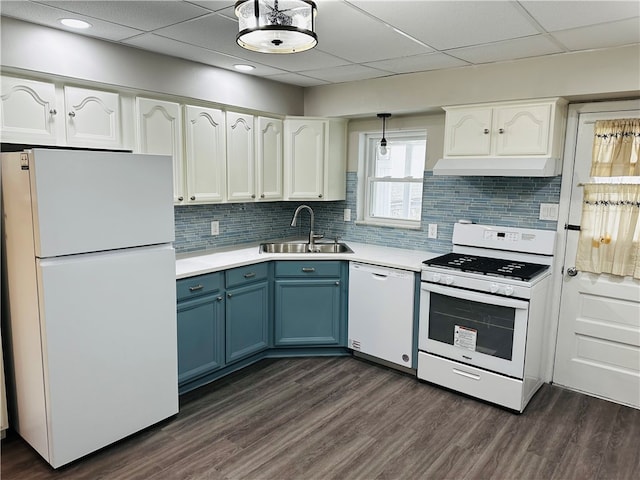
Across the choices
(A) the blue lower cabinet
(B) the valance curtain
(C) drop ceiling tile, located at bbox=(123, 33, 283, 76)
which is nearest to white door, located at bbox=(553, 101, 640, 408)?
(B) the valance curtain

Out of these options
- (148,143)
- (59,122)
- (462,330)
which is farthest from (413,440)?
(59,122)

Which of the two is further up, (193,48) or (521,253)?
(193,48)

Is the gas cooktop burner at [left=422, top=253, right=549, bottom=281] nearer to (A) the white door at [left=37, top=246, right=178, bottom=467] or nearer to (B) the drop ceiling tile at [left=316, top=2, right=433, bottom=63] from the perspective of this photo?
(B) the drop ceiling tile at [left=316, top=2, right=433, bottom=63]

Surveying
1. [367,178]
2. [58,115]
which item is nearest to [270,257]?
[367,178]

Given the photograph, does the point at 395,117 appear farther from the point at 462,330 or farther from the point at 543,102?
the point at 462,330

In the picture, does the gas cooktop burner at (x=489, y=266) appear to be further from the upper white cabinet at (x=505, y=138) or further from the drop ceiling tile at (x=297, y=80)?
the drop ceiling tile at (x=297, y=80)

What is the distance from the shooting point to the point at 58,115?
8.31ft

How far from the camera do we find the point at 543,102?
114 inches

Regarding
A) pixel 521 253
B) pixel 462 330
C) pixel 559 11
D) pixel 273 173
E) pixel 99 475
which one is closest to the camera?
pixel 559 11

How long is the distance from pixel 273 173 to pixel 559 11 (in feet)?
7.75

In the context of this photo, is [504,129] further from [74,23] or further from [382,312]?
[74,23]

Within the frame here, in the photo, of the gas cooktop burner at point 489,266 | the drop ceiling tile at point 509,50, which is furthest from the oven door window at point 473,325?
the drop ceiling tile at point 509,50

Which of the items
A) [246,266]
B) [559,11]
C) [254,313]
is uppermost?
[559,11]

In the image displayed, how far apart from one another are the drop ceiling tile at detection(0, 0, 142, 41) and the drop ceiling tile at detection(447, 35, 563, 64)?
195 cm
